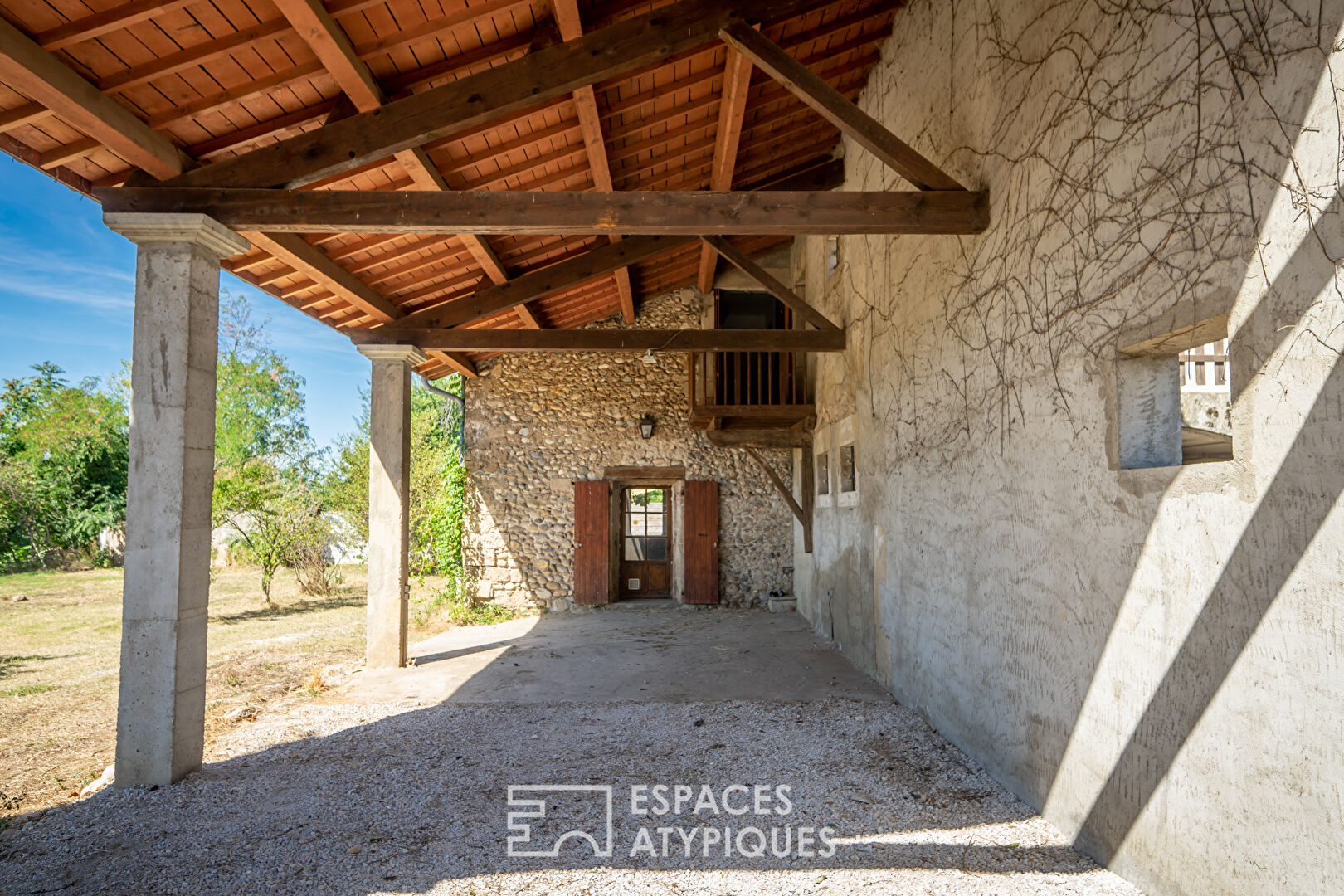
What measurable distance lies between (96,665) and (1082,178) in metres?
7.96

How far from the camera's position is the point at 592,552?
372 inches

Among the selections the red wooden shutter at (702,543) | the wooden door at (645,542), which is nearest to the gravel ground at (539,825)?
the red wooden shutter at (702,543)

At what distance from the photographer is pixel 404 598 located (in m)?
6.02

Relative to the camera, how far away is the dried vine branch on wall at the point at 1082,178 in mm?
1861

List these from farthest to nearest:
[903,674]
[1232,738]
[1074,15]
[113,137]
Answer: [903,674] < [113,137] < [1074,15] < [1232,738]

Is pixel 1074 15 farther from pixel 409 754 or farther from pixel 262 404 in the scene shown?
pixel 262 404

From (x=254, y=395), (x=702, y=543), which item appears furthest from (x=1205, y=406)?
(x=254, y=395)

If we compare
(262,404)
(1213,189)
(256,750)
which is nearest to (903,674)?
(1213,189)

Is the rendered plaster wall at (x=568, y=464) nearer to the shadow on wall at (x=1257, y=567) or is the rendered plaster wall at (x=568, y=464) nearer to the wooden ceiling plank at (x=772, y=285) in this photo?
the wooden ceiling plank at (x=772, y=285)

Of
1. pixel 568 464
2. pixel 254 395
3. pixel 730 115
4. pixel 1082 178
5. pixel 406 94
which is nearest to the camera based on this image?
pixel 1082 178

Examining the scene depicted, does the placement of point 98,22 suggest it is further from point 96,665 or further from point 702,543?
point 702,543

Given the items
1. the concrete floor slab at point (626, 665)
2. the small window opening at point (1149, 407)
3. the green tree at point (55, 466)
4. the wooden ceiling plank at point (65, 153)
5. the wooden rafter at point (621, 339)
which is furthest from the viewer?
the green tree at point (55, 466)

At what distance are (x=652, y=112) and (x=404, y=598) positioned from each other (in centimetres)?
430

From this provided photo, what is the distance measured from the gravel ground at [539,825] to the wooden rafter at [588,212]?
259 centimetres
